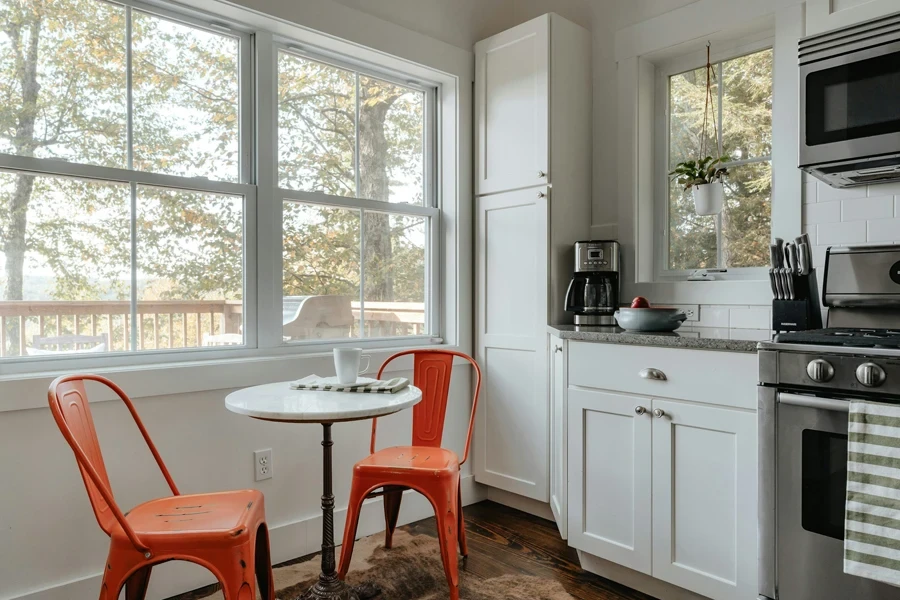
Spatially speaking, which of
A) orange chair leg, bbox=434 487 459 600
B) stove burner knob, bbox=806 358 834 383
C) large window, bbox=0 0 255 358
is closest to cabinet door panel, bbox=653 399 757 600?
stove burner knob, bbox=806 358 834 383

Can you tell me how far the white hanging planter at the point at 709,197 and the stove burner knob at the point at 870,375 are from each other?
3.70 feet

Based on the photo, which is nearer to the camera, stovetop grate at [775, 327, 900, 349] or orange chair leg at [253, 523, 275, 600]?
stovetop grate at [775, 327, 900, 349]

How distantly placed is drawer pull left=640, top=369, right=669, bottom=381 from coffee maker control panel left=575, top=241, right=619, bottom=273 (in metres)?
0.74

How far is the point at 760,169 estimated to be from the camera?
98.9 inches

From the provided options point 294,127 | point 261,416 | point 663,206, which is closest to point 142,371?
point 261,416

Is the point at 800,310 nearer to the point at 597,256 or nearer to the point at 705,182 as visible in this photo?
the point at 705,182

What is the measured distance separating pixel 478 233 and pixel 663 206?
3.03 ft

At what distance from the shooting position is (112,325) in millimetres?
2123

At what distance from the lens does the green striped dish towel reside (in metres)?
1.45

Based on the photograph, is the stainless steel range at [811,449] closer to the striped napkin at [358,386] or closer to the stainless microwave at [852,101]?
the stainless microwave at [852,101]

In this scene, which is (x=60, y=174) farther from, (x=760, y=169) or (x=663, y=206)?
(x=760, y=169)

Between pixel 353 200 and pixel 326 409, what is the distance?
1.39 metres

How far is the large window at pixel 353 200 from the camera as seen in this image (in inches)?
102

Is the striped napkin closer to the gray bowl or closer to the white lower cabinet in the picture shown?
the white lower cabinet
